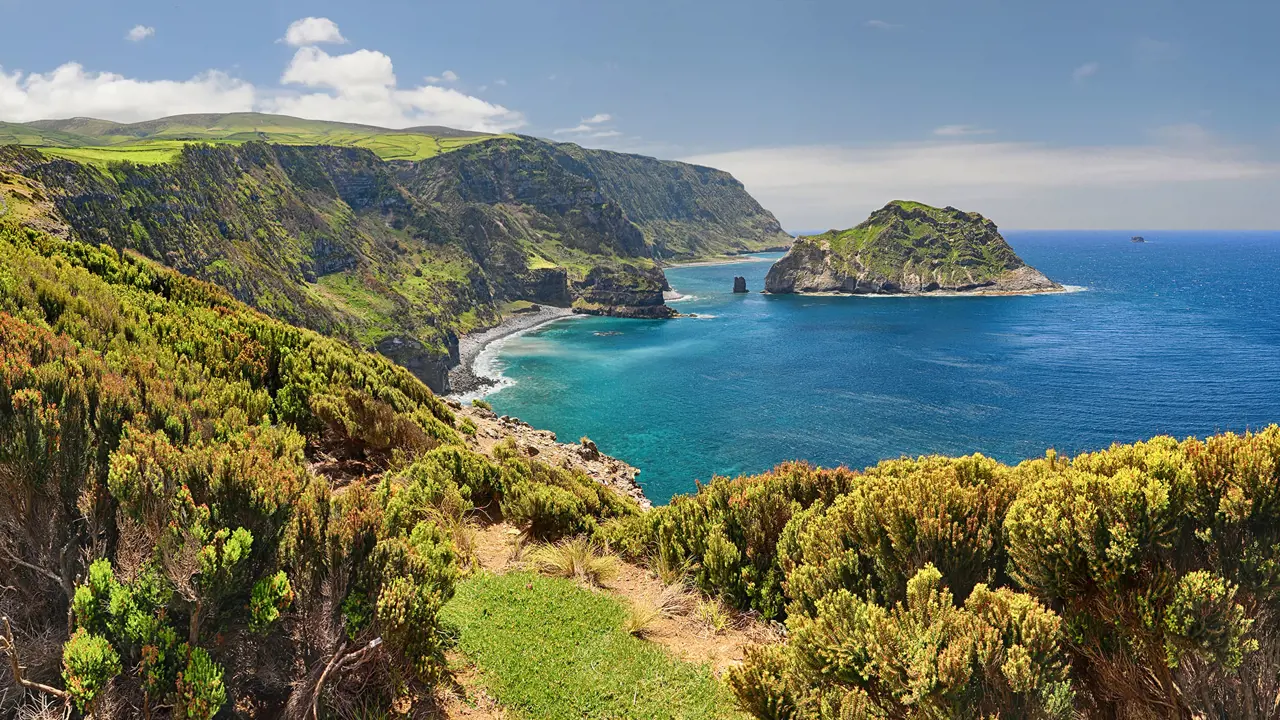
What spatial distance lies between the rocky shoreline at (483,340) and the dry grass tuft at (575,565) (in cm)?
8472

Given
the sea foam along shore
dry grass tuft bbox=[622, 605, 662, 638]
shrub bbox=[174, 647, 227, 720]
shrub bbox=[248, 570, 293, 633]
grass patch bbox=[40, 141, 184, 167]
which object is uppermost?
grass patch bbox=[40, 141, 184, 167]

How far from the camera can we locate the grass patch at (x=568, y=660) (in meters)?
8.43

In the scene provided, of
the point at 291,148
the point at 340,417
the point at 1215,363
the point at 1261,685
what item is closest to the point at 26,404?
the point at 340,417

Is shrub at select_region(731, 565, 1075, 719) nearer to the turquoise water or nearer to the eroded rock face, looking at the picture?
the turquoise water

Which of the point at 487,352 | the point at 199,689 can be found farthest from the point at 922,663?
the point at 487,352

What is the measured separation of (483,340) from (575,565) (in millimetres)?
135290

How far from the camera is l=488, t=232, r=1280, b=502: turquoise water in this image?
2500 inches

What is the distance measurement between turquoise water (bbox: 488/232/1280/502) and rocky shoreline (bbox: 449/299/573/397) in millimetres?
6582

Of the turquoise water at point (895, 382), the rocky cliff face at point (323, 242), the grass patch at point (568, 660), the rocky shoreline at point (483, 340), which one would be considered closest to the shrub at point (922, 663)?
the grass patch at point (568, 660)

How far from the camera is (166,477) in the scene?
7562 millimetres

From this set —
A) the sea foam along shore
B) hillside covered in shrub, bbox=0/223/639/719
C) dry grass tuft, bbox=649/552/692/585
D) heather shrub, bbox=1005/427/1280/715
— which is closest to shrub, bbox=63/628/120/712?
hillside covered in shrub, bbox=0/223/639/719

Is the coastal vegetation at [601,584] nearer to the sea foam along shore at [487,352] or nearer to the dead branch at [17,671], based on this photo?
the dead branch at [17,671]

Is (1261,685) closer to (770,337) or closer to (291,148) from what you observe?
(770,337)

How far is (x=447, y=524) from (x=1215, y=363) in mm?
115386
